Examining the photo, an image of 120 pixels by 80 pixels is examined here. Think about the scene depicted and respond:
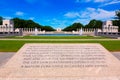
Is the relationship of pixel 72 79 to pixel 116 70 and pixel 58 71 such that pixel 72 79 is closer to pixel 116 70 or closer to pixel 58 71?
pixel 58 71

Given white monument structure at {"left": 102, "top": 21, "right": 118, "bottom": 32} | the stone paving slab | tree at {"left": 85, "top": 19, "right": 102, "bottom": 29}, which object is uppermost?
tree at {"left": 85, "top": 19, "right": 102, "bottom": 29}

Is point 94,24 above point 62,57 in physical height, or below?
above

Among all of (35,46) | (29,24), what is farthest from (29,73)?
(29,24)

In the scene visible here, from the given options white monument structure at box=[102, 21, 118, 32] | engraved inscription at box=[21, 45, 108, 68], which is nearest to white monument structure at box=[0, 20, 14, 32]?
white monument structure at box=[102, 21, 118, 32]

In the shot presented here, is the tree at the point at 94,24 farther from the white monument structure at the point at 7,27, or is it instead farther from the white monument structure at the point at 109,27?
the white monument structure at the point at 7,27

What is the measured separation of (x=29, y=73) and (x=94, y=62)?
7.11 ft

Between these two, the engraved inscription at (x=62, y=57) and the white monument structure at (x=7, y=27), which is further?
the white monument structure at (x=7, y=27)

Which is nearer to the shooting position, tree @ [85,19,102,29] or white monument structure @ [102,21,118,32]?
white monument structure @ [102,21,118,32]

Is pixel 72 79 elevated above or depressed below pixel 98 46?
below

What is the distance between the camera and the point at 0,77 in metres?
9.08

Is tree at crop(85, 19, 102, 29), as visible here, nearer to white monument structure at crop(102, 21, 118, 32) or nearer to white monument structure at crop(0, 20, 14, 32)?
white monument structure at crop(102, 21, 118, 32)

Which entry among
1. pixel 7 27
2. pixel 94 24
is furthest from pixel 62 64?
pixel 94 24

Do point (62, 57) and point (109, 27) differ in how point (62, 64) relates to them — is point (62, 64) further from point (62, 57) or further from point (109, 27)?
point (109, 27)

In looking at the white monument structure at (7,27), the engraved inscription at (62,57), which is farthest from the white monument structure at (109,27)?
the engraved inscription at (62,57)
